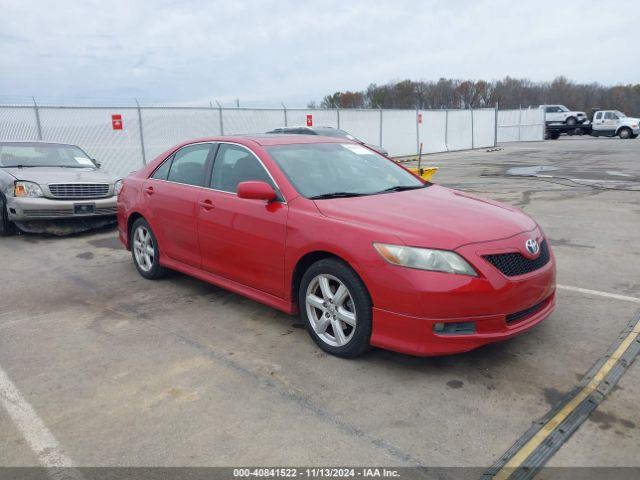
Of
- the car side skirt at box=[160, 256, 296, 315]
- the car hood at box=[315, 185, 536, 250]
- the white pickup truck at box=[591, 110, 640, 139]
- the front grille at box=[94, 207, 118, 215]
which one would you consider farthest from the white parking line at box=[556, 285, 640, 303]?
the white pickup truck at box=[591, 110, 640, 139]

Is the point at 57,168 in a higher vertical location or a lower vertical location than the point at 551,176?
higher

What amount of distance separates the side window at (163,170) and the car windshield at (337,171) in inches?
57.0

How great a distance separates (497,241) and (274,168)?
179cm

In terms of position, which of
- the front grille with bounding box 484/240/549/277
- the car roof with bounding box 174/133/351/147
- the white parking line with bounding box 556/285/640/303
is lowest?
the white parking line with bounding box 556/285/640/303

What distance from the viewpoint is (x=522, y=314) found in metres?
3.48

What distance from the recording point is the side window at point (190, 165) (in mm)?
4887

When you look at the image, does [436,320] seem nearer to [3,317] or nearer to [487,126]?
[3,317]

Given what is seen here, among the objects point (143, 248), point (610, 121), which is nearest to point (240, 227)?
point (143, 248)

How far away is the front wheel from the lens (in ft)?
120

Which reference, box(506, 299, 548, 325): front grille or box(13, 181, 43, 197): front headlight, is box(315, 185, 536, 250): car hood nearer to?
box(506, 299, 548, 325): front grille

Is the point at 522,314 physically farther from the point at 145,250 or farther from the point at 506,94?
the point at 506,94

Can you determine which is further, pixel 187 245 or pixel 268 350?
pixel 187 245

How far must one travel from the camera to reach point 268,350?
12.6 ft

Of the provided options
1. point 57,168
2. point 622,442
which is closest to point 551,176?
point 57,168
